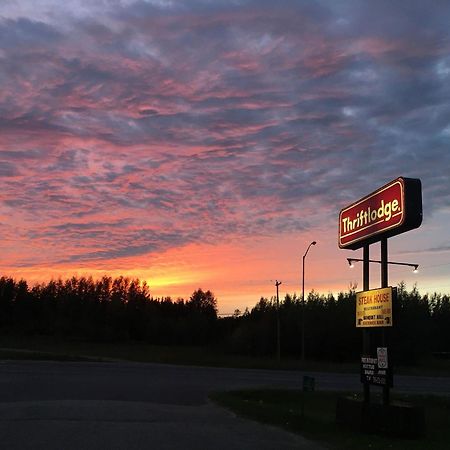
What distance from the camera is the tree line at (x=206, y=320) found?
7431cm

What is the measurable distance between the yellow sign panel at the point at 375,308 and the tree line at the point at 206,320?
1383 inches

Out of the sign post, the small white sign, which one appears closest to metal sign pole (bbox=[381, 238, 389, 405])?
the sign post

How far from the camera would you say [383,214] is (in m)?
14.6

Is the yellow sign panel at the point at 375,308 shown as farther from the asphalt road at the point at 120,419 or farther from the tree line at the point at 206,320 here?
the tree line at the point at 206,320

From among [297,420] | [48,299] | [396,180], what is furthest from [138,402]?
[48,299]

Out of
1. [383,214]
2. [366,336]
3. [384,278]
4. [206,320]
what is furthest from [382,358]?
[206,320]

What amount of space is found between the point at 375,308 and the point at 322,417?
14.2ft

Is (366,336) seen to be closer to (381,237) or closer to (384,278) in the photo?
(384,278)

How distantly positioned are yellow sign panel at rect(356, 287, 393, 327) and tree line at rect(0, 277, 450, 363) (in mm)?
35117

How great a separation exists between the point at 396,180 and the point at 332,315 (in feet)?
214

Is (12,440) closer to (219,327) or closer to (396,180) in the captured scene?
(396,180)

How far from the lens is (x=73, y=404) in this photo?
16578mm

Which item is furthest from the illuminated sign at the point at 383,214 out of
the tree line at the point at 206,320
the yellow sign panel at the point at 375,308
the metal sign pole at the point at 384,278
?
the tree line at the point at 206,320

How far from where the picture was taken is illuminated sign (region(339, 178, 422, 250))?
13562 millimetres
